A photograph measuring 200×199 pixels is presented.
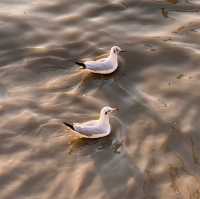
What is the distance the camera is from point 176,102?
9141 mm

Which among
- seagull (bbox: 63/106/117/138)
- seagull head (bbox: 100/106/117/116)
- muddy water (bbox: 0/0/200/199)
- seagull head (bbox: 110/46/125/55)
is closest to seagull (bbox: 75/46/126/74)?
seagull head (bbox: 110/46/125/55)

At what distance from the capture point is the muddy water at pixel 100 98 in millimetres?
7500

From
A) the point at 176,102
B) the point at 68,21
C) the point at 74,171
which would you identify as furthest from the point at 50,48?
the point at 74,171

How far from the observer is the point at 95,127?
8133mm

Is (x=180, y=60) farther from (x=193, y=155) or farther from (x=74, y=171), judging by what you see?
(x=74, y=171)

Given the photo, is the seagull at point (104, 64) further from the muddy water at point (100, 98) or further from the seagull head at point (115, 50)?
the muddy water at point (100, 98)

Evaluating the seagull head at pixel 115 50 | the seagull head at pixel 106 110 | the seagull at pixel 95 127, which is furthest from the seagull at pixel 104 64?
the seagull at pixel 95 127

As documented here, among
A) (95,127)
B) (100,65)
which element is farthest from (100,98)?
(95,127)

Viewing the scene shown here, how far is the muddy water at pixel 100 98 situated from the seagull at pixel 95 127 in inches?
6.4

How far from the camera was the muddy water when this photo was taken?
24.6 feet

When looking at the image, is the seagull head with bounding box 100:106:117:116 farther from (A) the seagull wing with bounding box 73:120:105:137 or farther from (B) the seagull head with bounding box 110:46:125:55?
(B) the seagull head with bounding box 110:46:125:55

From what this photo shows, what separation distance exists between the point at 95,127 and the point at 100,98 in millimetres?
1192

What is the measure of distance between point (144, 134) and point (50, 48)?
313cm

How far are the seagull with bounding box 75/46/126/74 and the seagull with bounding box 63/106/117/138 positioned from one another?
57.4 inches
